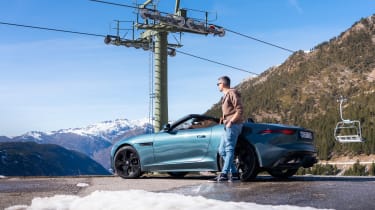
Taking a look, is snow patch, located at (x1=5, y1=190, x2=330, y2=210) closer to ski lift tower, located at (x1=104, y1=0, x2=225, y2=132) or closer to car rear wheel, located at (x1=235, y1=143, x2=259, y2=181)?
car rear wheel, located at (x1=235, y1=143, x2=259, y2=181)

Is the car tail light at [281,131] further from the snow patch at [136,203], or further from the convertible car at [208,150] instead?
the snow patch at [136,203]

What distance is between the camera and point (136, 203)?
16.7ft

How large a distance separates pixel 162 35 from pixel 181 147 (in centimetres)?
1856

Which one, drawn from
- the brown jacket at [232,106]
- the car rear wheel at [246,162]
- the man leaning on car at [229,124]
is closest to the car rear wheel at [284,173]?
the car rear wheel at [246,162]

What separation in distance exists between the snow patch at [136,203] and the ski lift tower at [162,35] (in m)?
20.0

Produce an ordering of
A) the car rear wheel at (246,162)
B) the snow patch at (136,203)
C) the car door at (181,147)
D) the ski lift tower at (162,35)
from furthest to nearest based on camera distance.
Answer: the ski lift tower at (162,35) < the car door at (181,147) < the car rear wheel at (246,162) < the snow patch at (136,203)

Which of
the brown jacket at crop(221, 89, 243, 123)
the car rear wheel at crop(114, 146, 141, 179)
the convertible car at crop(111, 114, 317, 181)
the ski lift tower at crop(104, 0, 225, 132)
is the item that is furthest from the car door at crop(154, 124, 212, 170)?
the ski lift tower at crop(104, 0, 225, 132)

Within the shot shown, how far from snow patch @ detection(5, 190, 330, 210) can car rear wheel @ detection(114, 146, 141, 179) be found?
4248 mm

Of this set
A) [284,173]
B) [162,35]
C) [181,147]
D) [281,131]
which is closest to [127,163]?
[181,147]

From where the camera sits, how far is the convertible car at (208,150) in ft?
28.0

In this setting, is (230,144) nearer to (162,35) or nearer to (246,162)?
(246,162)

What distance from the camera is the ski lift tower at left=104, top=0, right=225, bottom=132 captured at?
25812mm

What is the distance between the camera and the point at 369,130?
127438 mm

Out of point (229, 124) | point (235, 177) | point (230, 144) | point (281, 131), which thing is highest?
point (229, 124)
